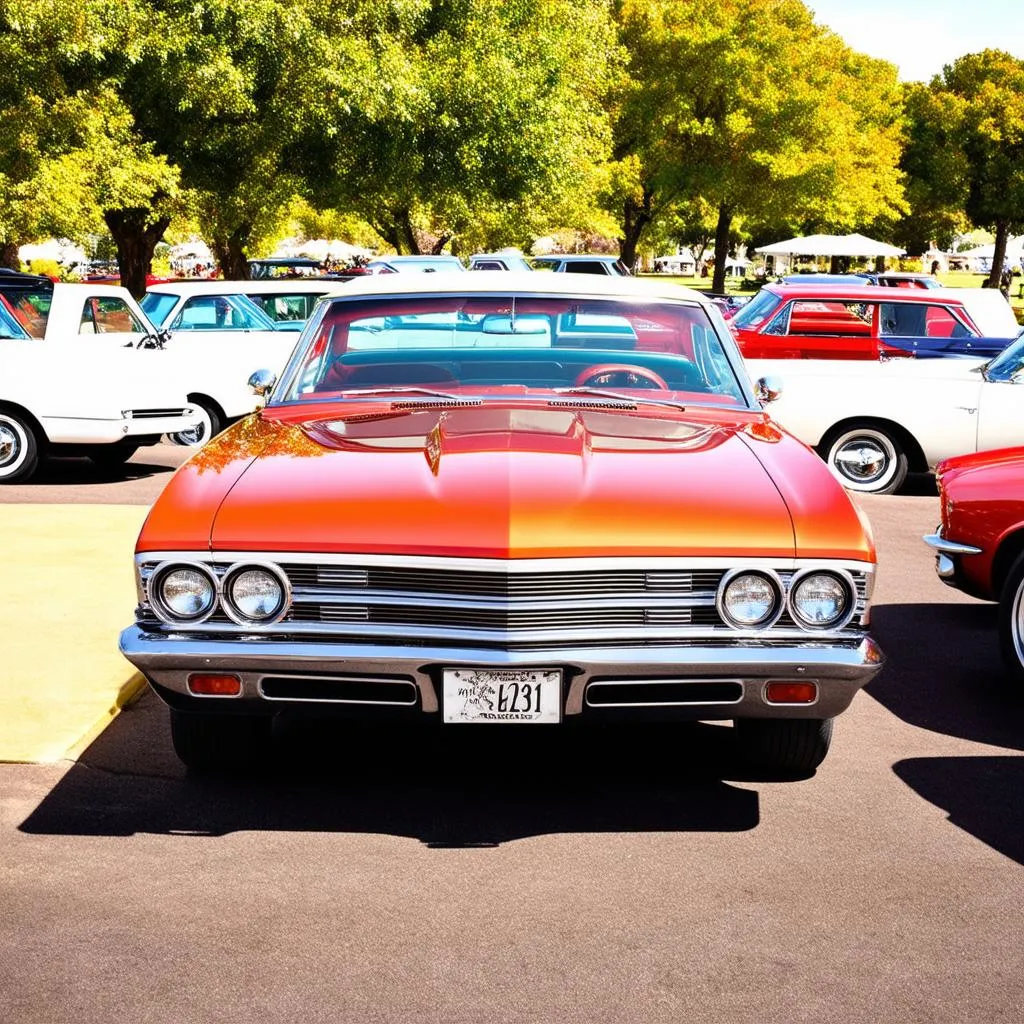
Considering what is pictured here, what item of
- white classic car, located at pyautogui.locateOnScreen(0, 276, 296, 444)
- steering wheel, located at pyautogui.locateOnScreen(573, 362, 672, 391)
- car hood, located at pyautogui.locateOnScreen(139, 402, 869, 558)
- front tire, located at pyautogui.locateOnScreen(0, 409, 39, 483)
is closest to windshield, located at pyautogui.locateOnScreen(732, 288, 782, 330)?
white classic car, located at pyautogui.locateOnScreen(0, 276, 296, 444)

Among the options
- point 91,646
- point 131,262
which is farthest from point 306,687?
point 131,262

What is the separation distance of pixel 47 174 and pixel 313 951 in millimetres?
18143

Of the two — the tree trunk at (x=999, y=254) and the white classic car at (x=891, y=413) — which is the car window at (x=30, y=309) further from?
the tree trunk at (x=999, y=254)

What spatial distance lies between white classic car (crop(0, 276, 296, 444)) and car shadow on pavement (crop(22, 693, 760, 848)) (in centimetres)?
727

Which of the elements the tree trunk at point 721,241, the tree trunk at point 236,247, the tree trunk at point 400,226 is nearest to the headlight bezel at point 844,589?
the tree trunk at point 236,247

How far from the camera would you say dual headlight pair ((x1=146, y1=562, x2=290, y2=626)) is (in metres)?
4.54

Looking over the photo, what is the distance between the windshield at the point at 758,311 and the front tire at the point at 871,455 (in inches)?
190

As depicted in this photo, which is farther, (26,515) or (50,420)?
(50,420)

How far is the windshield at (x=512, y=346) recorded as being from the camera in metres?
6.18

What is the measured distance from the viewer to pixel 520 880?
4.34 meters

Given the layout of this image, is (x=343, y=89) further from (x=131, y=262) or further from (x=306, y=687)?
(x=306, y=687)

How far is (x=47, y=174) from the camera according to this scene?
20.2 meters

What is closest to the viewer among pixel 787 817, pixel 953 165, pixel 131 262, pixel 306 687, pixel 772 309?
pixel 306 687

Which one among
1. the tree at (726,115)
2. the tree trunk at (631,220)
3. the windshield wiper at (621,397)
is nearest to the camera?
the windshield wiper at (621,397)
